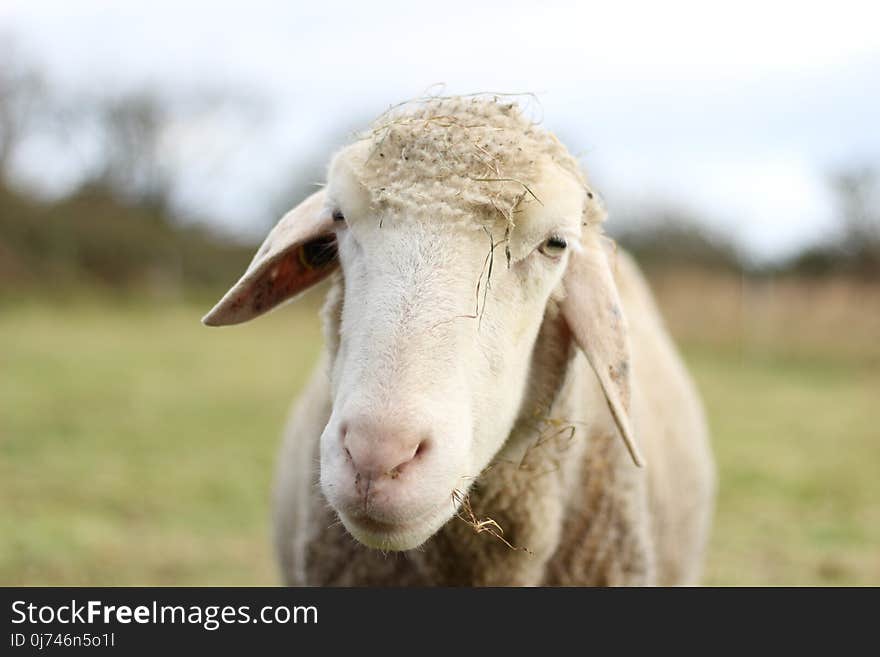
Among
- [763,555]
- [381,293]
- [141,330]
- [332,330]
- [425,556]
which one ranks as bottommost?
[141,330]

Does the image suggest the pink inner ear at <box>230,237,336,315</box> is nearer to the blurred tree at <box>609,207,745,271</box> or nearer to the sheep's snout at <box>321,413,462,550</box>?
the sheep's snout at <box>321,413,462,550</box>

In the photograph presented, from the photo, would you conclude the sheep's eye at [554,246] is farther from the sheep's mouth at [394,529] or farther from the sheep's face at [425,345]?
the sheep's mouth at [394,529]

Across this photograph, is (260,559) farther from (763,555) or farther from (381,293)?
(381,293)

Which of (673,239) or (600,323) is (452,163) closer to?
(600,323)

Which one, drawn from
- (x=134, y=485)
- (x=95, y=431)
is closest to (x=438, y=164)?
(x=134, y=485)

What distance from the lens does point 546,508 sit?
2473mm

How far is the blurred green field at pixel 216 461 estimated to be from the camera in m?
5.39

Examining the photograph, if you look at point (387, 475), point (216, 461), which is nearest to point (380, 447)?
point (387, 475)

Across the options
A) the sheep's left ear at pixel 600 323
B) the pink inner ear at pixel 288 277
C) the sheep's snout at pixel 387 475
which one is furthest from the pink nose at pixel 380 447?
the pink inner ear at pixel 288 277

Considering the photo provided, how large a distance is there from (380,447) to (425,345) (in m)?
0.26

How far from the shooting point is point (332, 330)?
92.7 inches

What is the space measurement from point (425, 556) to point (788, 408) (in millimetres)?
10106

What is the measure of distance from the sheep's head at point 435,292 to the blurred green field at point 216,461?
3395 millimetres

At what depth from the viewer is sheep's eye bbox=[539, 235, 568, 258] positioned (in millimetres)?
2119
